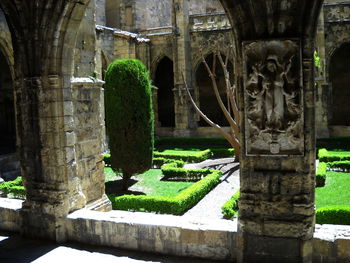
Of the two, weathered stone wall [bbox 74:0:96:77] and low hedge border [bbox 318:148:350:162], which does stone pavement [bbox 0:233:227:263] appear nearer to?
weathered stone wall [bbox 74:0:96:77]

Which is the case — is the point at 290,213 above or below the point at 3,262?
above

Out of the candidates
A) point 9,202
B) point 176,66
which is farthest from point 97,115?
point 176,66

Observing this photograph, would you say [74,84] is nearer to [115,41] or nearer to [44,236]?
[44,236]

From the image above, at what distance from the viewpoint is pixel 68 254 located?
4414 mm

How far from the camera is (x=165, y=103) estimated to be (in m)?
21.2

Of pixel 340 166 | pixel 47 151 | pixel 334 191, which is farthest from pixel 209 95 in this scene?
pixel 47 151

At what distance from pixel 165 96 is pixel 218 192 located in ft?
40.7

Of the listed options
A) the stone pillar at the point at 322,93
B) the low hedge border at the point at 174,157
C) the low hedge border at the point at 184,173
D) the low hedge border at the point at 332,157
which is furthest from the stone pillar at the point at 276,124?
the stone pillar at the point at 322,93

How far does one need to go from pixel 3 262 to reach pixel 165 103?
56.5 feet

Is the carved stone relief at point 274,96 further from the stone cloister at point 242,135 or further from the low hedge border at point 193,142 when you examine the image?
the low hedge border at point 193,142

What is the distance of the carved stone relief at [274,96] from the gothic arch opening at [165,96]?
56.4ft

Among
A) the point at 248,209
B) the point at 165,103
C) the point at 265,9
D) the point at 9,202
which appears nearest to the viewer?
the point at 265,9

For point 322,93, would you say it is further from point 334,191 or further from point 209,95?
point 334,191

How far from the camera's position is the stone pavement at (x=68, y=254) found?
4156mm
